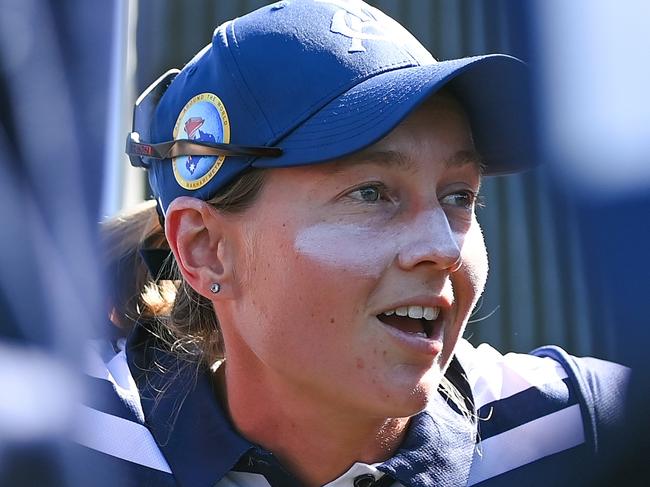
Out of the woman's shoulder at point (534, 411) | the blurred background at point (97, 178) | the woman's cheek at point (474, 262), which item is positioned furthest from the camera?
the woman's shoulder at point (534, 411)

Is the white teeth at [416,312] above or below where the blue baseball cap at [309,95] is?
below

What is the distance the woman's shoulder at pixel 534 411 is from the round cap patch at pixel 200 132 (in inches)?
22.6

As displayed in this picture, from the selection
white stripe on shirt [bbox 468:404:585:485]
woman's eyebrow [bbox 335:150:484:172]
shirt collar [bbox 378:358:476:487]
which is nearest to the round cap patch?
woman's eyebrow [bbox 335:150:484:172]

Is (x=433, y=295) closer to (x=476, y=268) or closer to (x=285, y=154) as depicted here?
(x=476, y=268)

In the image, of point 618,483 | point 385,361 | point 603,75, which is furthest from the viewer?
point 385,361

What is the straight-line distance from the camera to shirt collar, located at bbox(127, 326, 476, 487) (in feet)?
4.72

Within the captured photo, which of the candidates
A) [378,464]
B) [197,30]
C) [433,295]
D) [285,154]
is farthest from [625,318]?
[197,30]

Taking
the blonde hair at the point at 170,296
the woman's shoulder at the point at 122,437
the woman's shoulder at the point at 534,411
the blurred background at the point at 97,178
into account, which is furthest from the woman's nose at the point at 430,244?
the blurred background at the point at 97,178

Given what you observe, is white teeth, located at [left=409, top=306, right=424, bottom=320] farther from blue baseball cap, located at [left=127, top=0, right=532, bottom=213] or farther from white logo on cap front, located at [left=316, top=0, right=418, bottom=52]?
white logo on cap front, located at [left=316, top=0, right=418, bottom=52]

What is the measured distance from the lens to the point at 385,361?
129 cm

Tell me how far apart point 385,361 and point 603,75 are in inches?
32.0

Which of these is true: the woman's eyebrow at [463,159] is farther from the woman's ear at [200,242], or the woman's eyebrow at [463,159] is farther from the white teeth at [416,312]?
the woman's ear at [200,242]

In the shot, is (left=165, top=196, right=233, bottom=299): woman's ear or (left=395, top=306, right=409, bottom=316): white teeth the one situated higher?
(left=165, top=196, right=233, bottom=299): woman's ear

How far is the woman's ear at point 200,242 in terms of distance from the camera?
1462 mm
